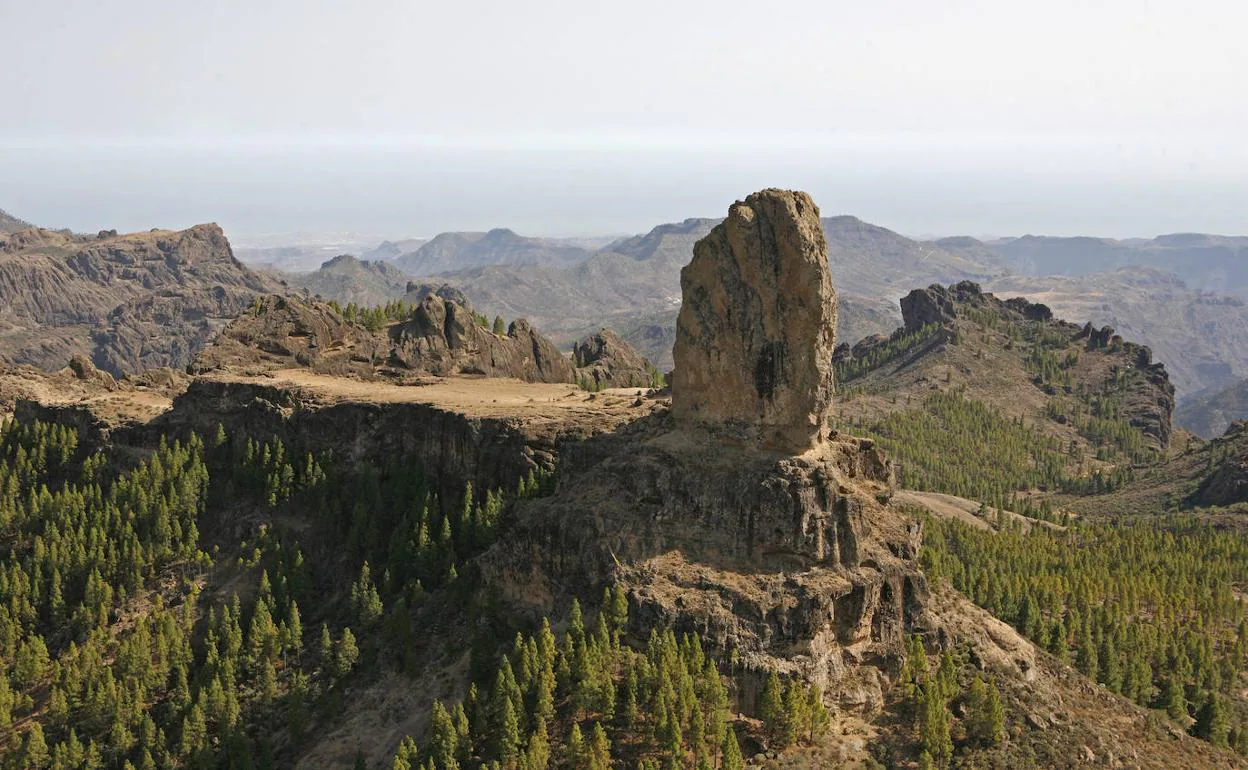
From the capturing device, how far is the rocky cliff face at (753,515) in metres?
97.9

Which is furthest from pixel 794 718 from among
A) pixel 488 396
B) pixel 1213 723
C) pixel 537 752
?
pixel 488 396

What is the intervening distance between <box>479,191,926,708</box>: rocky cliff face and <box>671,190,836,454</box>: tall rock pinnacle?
143 mm

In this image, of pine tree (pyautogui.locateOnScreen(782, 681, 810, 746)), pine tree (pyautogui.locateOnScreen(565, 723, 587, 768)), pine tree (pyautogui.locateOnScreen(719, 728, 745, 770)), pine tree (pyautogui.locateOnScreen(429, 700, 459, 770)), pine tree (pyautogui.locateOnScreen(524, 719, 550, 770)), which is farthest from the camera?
pine tree (pyautogui.locateOnScreen(429, 700, 459, 770))

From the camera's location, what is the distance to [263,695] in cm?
11331

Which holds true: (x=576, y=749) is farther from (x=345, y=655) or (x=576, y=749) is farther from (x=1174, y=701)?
(x=1174, y=701)

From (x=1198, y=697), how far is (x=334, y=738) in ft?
327

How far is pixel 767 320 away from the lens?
105m

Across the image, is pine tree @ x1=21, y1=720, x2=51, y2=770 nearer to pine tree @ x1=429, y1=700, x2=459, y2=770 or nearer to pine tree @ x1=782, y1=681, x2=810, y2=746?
pine tree @ x1=429, y1=700, x2=459, y2=770

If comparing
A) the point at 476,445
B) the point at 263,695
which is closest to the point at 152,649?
the point at 263,695

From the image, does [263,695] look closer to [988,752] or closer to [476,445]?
[476,445]

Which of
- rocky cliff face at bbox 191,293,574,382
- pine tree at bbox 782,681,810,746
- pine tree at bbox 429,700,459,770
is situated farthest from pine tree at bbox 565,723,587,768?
rocky cliff face at bbox 191,293,574,382

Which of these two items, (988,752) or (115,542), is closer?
(988,752)

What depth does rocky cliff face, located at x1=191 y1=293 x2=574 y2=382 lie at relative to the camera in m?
164

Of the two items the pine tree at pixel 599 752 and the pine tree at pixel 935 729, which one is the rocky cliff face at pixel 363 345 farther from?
the pine tree at pixel 935 729
